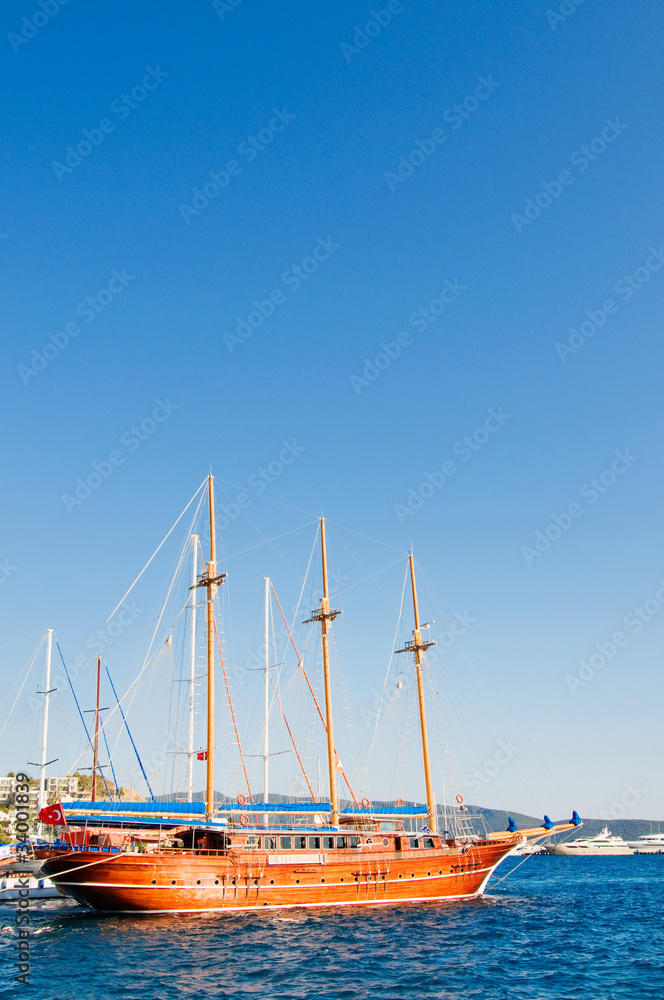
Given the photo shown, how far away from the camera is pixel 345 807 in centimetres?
6519

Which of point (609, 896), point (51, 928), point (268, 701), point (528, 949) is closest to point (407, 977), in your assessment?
point (528, 949)

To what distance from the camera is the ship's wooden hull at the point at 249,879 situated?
45000 millimetres

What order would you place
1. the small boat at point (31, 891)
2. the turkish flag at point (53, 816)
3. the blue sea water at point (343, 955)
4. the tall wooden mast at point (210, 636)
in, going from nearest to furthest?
the blue sea water at point (343, 955)
the turkish flag at point (53, 816)
the tall wooden mast at point (210, 636)
the small boat at point (31, 891)

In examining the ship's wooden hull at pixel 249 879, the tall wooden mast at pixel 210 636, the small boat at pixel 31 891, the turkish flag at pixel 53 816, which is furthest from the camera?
the small boat at pixel 31 891

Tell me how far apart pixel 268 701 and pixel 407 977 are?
4144 centimetres

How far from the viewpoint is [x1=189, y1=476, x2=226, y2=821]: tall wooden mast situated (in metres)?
52.4

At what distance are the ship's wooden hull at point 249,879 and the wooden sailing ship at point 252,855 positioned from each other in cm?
7

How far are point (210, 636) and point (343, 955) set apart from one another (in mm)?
26021

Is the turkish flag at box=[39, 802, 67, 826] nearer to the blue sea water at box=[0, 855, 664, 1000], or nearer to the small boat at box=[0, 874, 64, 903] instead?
the blue sea water at box=[0, 855, 664, 1000]

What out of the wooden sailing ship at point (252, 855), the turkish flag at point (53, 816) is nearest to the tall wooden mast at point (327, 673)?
the wooden sailing ship at point (252, 855)

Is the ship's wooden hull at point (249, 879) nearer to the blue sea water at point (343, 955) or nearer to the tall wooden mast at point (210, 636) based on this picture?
the blue sea water at point (343, 955)

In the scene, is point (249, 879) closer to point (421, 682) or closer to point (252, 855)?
point (252, 855)

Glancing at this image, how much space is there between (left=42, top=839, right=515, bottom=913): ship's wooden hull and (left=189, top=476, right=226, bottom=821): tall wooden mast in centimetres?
511

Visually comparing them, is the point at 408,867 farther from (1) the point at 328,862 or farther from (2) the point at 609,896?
(2) the point at 609,896
